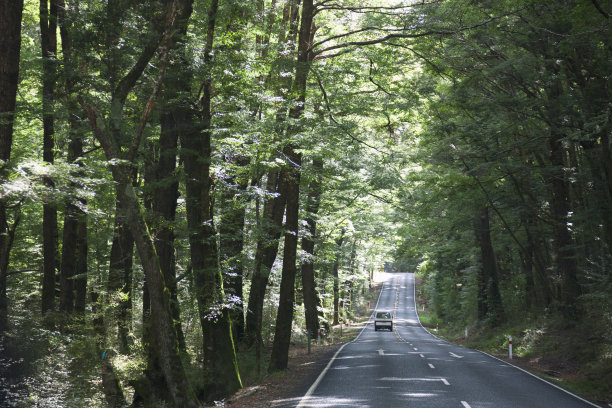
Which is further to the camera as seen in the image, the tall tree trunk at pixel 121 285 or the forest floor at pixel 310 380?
the tall tree trunk at pixel 121 285

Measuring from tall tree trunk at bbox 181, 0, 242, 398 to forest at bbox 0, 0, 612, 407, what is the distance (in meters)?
0.06

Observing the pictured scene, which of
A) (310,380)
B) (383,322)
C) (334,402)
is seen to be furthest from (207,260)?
(383,322)

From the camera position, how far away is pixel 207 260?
1371cm

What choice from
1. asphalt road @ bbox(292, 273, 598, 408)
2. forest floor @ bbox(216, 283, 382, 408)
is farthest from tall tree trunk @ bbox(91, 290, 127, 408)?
asphalt road @ bbox(292, 273, 598, 408)

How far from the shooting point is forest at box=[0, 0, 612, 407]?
11523mm

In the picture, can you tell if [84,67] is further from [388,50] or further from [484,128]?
[484,128]

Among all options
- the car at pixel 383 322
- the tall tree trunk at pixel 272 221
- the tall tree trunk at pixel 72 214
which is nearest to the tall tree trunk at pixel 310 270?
the tall tree trunk at pixel 272 221

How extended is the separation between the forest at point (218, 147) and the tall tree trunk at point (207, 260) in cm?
6

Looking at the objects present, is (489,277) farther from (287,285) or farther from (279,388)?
(279,388)

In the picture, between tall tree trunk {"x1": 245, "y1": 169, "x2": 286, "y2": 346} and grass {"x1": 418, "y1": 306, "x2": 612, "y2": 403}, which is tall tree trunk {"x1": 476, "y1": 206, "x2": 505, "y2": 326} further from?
tall tree trunk {"x1": 245, "y1": 169, "x2": 286, "y2": 346}

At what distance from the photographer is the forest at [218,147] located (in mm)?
11523

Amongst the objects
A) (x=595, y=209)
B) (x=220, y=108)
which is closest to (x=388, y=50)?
(x=220, y=108)

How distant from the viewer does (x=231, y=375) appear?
13.9 meters

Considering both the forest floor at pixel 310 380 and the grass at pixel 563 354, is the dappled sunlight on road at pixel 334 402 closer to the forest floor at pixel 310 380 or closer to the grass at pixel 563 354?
the forest floor at pixel 310 380
